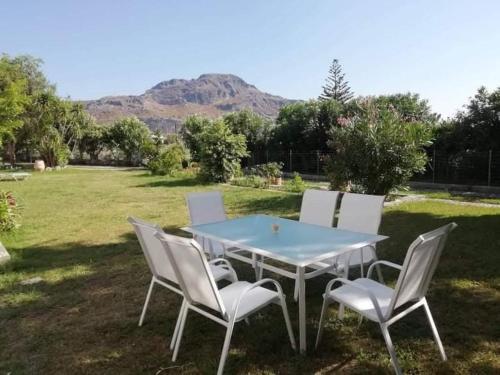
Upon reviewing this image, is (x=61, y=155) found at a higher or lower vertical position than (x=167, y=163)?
higher

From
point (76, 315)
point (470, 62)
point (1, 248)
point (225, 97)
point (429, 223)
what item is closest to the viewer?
point (76, 315)

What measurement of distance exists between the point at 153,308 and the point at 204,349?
922 millimetres

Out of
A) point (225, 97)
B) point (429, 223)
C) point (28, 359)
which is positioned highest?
point (225, 97)

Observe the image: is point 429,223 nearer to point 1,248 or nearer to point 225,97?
point 1,248

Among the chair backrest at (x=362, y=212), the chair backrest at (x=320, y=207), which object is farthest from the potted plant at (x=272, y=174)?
the chair backrest at (x=362, y=212)

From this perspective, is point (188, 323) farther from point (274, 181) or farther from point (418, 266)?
point (274, 181)

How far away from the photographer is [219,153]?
13062 mm

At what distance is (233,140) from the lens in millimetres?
13094

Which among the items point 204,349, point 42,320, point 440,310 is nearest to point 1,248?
point 42,320

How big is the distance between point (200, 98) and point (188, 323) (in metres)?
163

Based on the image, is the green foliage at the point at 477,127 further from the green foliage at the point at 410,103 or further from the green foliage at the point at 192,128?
the green foliage at the point at 192,128

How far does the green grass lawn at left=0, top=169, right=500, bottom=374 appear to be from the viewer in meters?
2.45

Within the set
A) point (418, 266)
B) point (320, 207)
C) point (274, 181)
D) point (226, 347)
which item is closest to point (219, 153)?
point (274, 181)

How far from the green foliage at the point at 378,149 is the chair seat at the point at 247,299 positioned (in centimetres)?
529
